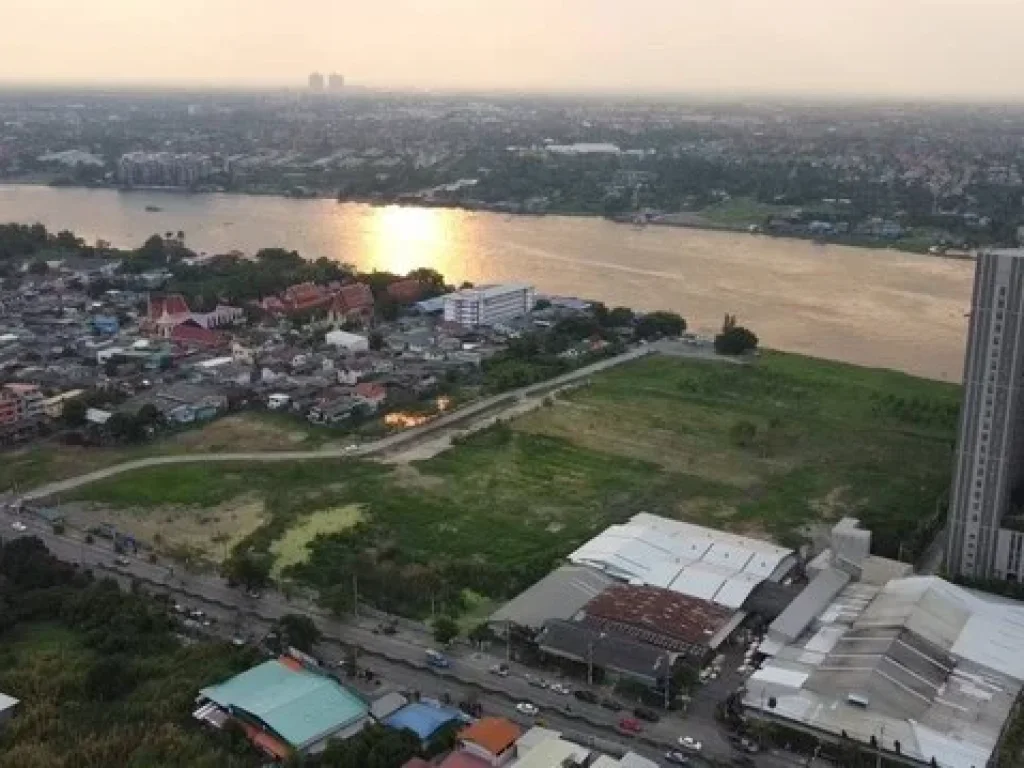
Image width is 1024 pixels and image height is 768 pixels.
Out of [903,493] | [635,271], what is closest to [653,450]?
[903,493]

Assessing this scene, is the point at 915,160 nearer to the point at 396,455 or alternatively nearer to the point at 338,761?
the point at 396,455

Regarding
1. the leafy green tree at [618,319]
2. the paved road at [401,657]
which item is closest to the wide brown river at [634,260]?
the leafy green tree at [618,319]

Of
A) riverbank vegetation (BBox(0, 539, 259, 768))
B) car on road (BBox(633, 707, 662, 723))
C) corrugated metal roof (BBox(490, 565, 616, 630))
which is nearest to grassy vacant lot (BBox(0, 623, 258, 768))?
riverbank vegetation (BBox(0, 539, 259, 768))

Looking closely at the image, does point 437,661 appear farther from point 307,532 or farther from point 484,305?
point 484,305

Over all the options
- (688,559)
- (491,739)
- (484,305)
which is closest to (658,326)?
(484,305)

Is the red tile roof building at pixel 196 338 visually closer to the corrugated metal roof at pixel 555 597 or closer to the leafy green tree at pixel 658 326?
the leafy green tree at pixel 658 326

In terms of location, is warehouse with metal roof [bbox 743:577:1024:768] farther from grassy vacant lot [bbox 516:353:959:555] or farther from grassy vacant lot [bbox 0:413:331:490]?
grassy vacant lot [bbox 0:413:331:490]
